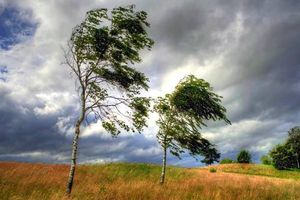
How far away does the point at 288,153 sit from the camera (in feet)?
176

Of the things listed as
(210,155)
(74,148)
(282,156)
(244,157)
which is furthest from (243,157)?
(74,148)

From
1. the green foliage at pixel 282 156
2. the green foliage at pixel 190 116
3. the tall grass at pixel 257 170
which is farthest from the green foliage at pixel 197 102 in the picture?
the green foliage at pixel 282 156

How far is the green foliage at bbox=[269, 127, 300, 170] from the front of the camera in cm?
5006

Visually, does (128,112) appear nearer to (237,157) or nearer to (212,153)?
(212,153)

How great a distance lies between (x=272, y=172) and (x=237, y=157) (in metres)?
9.30

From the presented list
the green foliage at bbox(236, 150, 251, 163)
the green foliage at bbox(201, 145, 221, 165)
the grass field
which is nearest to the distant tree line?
the green foliage at bbox(236, 150, 251, 163)

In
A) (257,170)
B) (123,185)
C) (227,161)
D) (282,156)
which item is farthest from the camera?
(227,161)

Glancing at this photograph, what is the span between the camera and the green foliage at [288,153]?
1971 inches

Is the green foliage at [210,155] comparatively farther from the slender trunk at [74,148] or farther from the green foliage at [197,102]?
the slender trunk at [74,148]

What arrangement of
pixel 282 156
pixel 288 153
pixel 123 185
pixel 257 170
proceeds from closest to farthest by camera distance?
pixel 123 185 → pixel 257 170 → pixel 282 156 → pixel 288 153

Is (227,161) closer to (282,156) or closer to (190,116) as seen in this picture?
(282,156)

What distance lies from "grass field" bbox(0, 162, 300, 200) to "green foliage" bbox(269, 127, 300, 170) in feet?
82.9

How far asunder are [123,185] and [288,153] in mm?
44055

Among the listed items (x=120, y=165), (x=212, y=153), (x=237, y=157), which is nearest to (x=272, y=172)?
(x=237, y=157)
